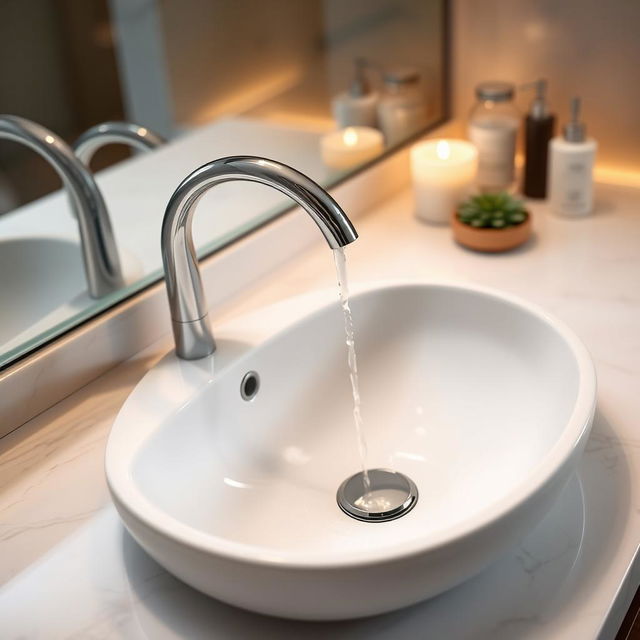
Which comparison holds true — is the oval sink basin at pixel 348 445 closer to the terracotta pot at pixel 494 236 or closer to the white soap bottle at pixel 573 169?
the terracotta pot at pixel 494 236

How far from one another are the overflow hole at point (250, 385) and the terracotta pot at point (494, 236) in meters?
0.50

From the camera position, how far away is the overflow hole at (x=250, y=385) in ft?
3.30

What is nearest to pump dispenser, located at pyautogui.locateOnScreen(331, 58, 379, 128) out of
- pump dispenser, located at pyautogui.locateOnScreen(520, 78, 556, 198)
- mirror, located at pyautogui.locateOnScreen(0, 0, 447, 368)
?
mirror, located at pyautogui.locateOnScreen(0, 0, 447, 368)

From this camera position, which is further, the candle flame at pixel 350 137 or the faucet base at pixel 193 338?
the candle flame at pixel 350 137

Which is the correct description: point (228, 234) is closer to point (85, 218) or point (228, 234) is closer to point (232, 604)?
point (85, 218)

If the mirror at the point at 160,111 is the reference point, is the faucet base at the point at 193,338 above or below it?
below

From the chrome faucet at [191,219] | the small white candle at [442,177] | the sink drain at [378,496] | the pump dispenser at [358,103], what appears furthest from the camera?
the pump dispenser at [358,103]

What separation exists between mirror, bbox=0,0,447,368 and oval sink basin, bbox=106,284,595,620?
207 mm

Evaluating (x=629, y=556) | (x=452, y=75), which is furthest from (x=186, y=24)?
(x=629, y=556)

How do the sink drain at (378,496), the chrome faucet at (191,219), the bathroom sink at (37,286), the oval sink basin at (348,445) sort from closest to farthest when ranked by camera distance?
the oval sink basin at (348,445) → the chrome faucet at (191,219) → the sink drain at (378,496) → the bathroom sink at (37,286)

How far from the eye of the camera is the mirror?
106cm

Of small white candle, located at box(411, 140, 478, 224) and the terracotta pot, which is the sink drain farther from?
small white candle, located at box(411, 140, 478, 224)

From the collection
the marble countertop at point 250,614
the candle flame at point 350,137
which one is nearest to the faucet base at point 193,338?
the marble countertop at point 250,614

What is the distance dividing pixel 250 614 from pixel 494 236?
2.50 ft
